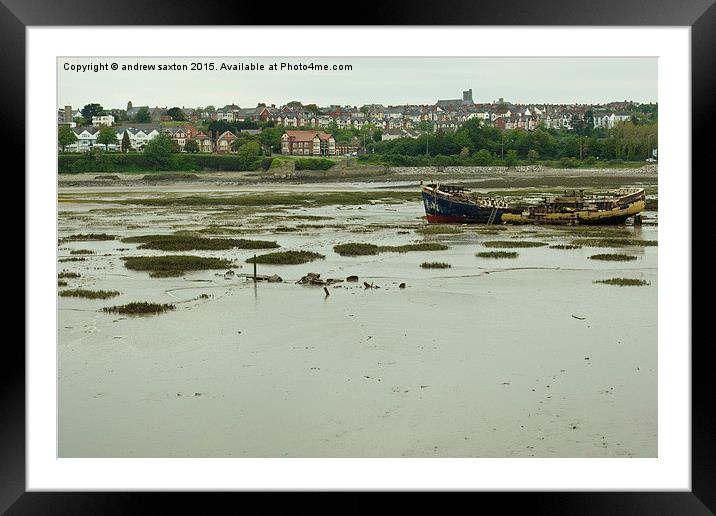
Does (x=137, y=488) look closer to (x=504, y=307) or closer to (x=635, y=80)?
(x=504, y=307)

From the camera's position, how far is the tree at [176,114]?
27.2ft

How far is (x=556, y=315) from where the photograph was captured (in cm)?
760

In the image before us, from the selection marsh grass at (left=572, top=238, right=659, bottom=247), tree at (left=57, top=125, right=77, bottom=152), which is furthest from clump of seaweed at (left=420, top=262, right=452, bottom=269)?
tree at (left=57, top=125, right=77, bottom=152)

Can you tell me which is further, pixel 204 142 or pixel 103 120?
pixel 204 142

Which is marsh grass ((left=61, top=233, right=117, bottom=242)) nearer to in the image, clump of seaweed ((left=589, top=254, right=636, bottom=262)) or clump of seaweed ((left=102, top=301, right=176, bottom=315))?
clump of seaweed ((left=102, top=301, right=176, bottom=315))

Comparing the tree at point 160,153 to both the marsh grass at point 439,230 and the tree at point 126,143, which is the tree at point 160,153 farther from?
the marsh grass at point 439,230

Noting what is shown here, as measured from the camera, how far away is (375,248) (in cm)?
970

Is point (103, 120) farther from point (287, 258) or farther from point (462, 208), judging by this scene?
point (462, 208)

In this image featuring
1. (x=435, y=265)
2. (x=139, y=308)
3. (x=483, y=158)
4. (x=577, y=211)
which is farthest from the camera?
(x=577, y=211)

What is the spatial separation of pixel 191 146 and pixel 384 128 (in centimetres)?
206

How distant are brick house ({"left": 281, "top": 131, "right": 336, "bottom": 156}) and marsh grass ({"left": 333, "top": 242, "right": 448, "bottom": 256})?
1087 mm

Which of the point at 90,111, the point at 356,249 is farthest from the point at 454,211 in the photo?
the point at 90,111
